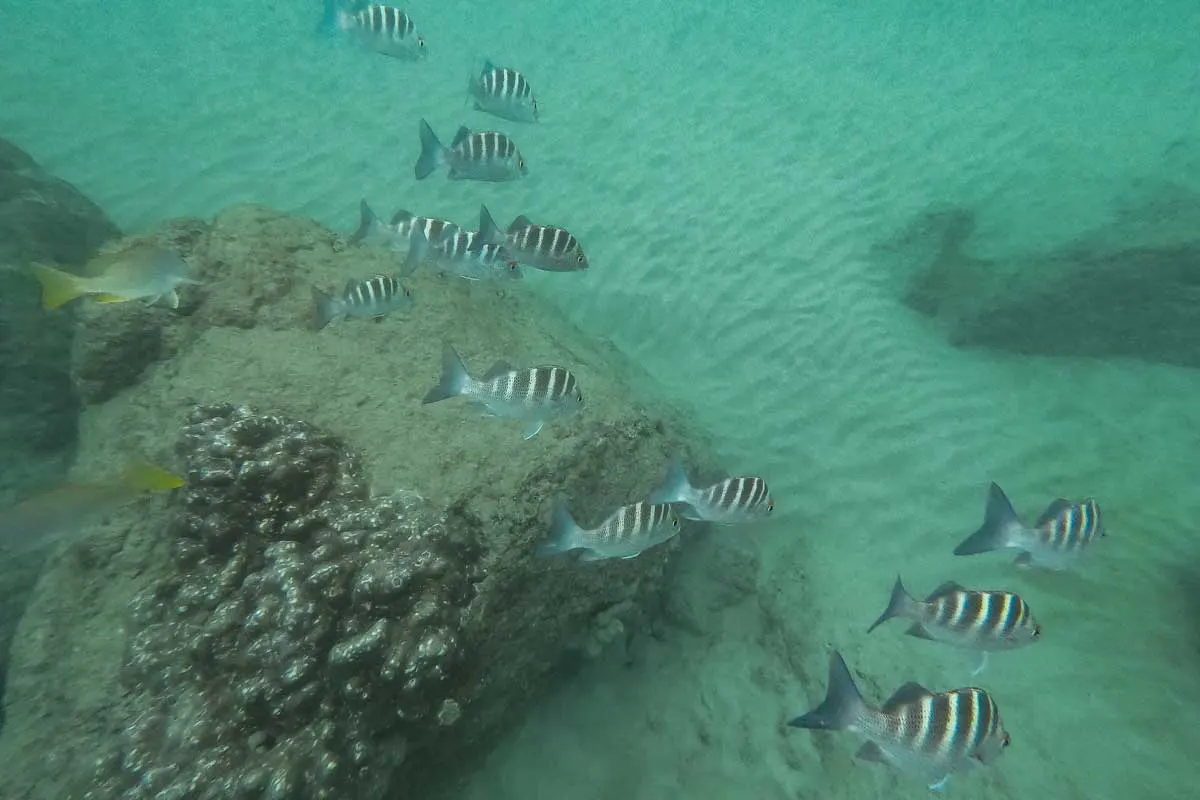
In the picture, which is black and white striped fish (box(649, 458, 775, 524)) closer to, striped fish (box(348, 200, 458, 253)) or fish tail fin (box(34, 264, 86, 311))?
striped fish (box(348, 200, 458, 253))

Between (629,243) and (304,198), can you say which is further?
(304,198)

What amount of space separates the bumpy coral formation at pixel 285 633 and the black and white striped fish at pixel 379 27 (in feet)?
15.0

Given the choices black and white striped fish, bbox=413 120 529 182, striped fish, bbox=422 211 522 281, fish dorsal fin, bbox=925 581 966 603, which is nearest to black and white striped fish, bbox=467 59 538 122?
black and white striped fish, bbox=413 120 529 182

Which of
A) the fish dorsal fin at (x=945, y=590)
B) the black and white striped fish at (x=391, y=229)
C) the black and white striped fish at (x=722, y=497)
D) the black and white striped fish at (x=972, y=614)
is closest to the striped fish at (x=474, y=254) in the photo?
the black and white striped fish at (x=391, y=229)

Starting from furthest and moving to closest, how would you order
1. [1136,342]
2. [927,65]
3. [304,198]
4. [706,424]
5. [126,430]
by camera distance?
[927,65] < [304,198] < [1136,342] < [706,424] < [126,430]

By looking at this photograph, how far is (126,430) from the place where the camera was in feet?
13.2

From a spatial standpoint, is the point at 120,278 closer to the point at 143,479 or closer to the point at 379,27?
the point at 143,479

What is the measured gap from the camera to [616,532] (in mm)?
3305

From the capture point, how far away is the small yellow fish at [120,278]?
127 inches

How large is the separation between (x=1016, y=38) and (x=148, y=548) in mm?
20980

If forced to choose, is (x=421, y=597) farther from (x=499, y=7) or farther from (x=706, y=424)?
(x=499, y=7)

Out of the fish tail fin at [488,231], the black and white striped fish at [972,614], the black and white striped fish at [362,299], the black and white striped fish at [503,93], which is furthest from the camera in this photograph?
the black and white striped fish at [503,93]

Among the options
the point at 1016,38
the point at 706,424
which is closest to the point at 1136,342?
the point at 706,424

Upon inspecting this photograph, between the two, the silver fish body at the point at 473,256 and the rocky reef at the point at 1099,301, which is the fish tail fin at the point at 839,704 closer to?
the silver fish body at the point at 473,256
